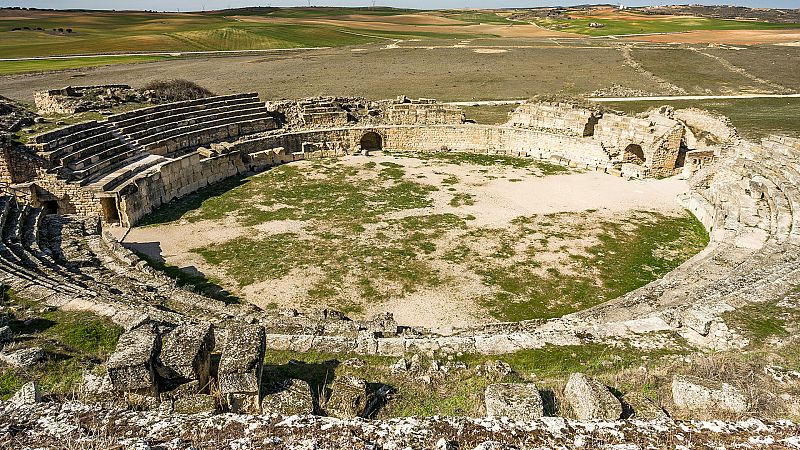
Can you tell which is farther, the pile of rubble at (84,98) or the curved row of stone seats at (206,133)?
the pile of rubble at (84,98)

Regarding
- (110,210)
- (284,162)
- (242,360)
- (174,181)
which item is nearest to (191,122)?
(284,162)

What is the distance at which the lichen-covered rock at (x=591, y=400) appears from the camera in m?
6.08

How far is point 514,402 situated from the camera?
20.2ft

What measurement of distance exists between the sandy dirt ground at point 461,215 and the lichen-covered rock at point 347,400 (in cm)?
504

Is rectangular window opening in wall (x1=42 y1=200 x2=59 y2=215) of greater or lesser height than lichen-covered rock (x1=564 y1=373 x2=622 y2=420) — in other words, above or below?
below

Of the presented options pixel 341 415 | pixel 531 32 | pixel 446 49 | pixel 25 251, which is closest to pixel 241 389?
pixel 341 415

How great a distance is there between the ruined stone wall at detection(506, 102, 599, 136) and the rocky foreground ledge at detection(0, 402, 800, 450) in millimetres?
24182

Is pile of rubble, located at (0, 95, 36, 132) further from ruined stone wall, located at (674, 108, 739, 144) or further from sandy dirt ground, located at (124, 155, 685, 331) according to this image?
ruined stone wall, located at (674, 108, 739, 144)

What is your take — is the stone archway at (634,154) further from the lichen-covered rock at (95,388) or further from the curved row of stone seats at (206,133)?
the lichen-covered rock at (95,388)

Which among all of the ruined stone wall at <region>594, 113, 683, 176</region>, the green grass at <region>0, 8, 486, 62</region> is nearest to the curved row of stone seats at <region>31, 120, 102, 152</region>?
the ruined stone wall at <region>594, 113, 683, 176</region>

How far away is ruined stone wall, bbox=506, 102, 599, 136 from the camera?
27.0m

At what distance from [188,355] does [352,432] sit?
3.26 m

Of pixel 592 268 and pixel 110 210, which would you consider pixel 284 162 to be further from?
pixel 592 268

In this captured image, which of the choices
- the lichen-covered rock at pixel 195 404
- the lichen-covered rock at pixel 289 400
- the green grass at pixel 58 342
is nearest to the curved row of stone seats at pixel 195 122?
the green grass at pixel 58 342
